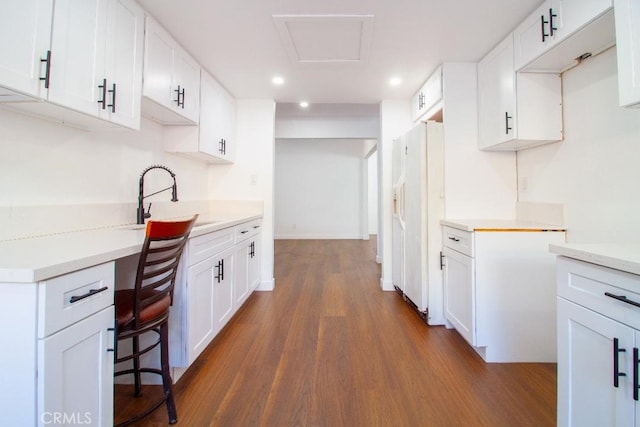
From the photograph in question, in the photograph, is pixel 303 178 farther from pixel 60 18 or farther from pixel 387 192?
pixel 60 18

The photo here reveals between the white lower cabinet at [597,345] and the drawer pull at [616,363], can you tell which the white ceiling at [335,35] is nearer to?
the white lower cabinet at [597,345]

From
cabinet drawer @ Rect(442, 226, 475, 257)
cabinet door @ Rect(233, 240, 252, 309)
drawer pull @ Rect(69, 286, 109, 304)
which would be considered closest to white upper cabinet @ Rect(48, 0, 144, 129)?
drawer pull @ Rect(69, 286, 109, 304)

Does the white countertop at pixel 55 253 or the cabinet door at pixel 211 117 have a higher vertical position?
the cabinet door at pixel 211 117

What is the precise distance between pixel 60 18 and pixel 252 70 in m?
1.56

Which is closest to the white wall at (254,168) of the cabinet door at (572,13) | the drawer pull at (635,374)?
the cabinet door at (572,13)

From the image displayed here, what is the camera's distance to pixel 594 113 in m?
1.70

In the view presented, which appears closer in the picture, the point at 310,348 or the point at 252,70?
the point at 310,348

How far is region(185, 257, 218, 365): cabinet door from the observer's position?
160cm

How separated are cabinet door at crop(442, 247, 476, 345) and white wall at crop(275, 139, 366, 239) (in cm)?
529

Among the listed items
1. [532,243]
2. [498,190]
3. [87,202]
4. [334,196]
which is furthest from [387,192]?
[334,196]

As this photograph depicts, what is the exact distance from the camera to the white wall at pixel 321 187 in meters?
7.59

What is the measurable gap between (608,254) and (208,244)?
191 cm

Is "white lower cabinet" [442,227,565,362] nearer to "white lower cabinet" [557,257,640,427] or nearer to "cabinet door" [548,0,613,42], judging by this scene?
"white lower cabinet" [557,257,640,427]

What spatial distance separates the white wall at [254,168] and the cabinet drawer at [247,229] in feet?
0.77
